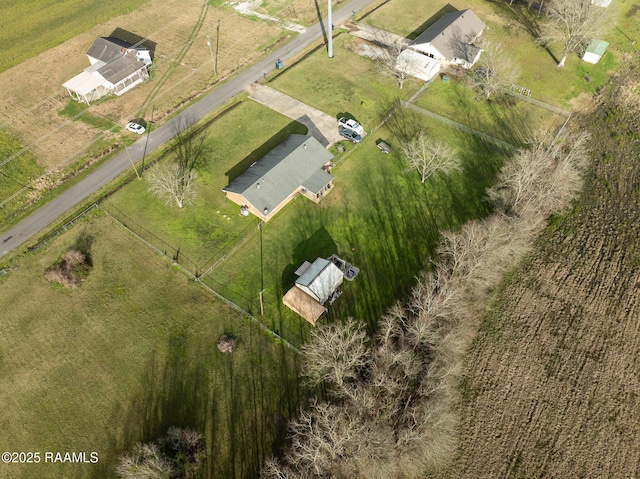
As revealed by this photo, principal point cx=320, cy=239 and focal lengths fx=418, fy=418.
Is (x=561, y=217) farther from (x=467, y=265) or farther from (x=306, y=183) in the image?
(x=306, y=183)

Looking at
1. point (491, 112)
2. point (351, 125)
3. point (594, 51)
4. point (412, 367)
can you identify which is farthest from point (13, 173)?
point (594, 51)

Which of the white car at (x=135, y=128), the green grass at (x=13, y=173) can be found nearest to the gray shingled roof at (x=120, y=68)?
the white car at (x=135, y=128)

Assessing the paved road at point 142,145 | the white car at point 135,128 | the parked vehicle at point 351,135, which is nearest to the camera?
the paved road at point 142,145

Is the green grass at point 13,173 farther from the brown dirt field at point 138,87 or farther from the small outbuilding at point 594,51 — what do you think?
the small outbuilding at point 594,51

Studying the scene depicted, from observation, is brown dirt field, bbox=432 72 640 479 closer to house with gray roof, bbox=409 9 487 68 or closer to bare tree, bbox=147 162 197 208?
house with gray roof, bbox=409 9 487 68

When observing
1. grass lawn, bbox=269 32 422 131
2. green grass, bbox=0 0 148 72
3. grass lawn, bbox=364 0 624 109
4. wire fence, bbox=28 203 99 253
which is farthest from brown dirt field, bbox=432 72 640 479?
green grass, bbox=0 0 148 72

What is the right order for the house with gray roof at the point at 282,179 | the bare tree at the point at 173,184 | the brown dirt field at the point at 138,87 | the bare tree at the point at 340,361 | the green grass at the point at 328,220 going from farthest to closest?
1. the brown dirt field at the point at 138,87
2. the bare tree at the point at 173,184
3. the house with gray roof at the point at 282,179
4. the green grass at the point at 328,220
5. the bare tree at the point at 340,361

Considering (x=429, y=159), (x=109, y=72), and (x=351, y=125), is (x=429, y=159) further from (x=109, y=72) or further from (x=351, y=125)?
(x=109, y=72)

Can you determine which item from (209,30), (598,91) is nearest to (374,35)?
(209,30)
